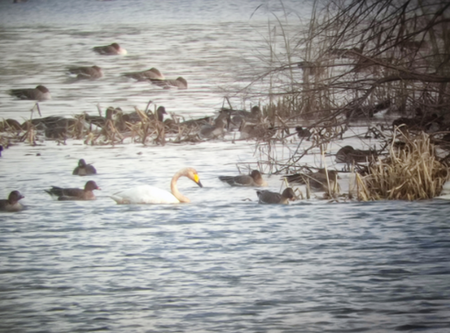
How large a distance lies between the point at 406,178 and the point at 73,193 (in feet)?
7.13

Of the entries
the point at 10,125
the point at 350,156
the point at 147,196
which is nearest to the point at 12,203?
the point at 147,196

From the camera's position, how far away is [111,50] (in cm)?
1598

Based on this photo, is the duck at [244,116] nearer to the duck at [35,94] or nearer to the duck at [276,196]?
the duck at [35,94]

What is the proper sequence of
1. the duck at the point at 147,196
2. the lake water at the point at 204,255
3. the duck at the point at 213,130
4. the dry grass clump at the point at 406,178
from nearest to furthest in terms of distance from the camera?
the lake water at the point at 204,255, the dry grass clump at the point at 406,178, the duck at the point at 147,196, the duck at the point at 213,130

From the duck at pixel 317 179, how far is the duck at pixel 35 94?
248 inches

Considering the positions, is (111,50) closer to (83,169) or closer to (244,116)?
(244,116)

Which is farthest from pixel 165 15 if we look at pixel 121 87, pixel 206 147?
pixel 206 147

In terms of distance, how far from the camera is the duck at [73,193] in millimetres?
6129

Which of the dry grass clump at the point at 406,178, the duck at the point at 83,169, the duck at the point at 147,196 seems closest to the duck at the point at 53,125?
the duck at the point at 83,169

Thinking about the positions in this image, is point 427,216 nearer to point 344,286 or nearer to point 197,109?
point 344,286

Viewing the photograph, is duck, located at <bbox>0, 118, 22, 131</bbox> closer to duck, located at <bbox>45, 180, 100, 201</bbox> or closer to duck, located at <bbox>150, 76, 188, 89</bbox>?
duck, located at <bbox>45, 180, 100, 201</bbox>

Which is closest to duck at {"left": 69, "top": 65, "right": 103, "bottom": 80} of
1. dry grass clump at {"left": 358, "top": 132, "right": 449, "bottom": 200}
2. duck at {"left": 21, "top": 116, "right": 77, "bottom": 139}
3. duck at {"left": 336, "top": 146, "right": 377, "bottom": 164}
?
duck at {"left": 21, "top": 116, "right": 77, "bottom": 139}

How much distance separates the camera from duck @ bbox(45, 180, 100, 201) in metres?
6.13

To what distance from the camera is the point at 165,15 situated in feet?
62.2
